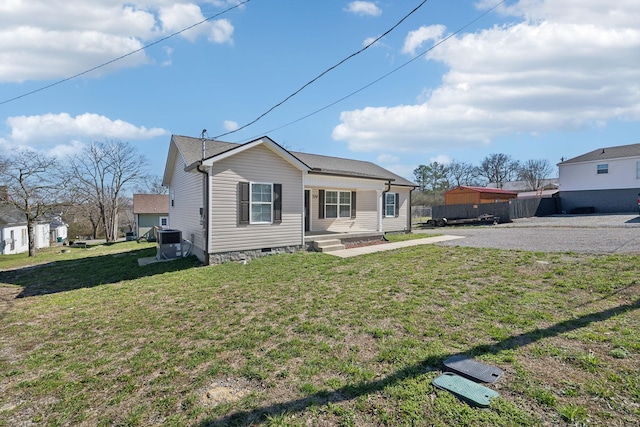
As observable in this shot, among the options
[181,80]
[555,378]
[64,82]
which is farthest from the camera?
[181,80]

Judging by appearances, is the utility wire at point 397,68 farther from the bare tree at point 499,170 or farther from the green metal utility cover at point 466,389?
the bare tree at point 499,170

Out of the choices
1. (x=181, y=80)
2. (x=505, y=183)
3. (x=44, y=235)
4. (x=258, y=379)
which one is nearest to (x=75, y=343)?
(x=258, y=379)

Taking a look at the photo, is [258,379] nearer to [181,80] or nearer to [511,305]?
[511,305]

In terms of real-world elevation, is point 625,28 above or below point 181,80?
below

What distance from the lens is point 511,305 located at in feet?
15.4

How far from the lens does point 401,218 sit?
52.9 feet

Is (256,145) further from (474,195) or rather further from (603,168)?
(603,168)

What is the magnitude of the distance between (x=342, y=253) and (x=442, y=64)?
252 inches

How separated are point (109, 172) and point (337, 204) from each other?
31782 mm

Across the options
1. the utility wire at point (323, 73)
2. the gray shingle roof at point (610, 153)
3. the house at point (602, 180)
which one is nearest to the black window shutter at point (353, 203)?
the utility wire at point (323, 73)

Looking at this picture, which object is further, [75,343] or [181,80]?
[181,80]

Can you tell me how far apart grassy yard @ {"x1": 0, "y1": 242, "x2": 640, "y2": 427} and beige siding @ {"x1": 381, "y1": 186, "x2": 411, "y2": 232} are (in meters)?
8.19

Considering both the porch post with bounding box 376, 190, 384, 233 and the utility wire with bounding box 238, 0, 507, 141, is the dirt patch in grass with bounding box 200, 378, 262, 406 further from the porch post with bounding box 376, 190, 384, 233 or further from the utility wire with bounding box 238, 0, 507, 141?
the porch post with bounding box 376, 190, 384, 233

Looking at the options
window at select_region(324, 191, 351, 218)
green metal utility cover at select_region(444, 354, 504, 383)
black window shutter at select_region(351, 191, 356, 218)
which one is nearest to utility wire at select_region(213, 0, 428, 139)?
window at select_region(324, 191, 351, 218)
